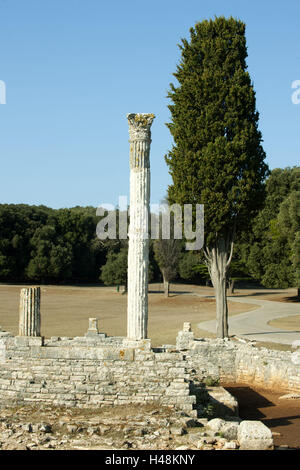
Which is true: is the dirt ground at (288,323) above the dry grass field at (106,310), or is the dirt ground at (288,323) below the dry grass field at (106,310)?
above

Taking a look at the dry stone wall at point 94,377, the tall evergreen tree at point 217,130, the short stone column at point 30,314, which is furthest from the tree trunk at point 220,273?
the dry stone wall at point 94,377

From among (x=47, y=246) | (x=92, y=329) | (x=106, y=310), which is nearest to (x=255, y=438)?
(x=92, y=329)

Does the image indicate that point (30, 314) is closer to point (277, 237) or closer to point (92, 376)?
point (92, 376)

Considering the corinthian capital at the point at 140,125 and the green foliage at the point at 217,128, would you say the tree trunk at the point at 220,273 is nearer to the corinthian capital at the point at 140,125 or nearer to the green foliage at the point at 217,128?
the green foliage at the point at 217,128

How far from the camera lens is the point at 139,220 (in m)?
13.0

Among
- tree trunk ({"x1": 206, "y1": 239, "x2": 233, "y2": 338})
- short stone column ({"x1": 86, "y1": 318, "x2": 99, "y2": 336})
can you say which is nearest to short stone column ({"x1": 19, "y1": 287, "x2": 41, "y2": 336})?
short stone column ({"x1": 86, "y1": 318, "x2": 99, "y2": 336})

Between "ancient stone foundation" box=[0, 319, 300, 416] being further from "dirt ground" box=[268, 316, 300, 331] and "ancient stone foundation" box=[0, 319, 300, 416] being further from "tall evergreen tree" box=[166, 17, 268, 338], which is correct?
"dirt ground" box=[268, 316, 300, 331]

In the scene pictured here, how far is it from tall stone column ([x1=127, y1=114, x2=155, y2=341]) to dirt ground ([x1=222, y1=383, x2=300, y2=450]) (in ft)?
13.2

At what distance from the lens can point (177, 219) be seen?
23719 millimetres

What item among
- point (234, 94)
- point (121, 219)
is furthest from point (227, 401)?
point (121, 219)

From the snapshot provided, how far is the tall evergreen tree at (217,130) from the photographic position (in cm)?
2233

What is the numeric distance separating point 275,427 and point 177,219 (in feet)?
41.0

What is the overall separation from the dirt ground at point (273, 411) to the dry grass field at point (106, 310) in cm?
728

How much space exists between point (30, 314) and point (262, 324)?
20727mm
